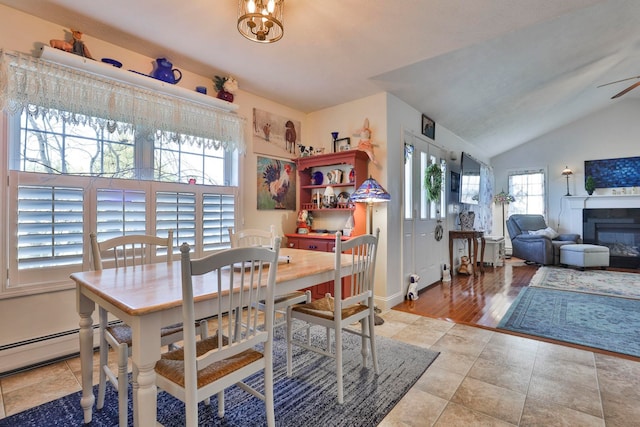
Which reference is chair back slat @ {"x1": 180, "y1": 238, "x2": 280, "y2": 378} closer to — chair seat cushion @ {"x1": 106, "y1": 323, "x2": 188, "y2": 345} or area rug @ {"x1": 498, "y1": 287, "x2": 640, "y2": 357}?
chair seat cushion @ {"x1": 106, "y1": 323, "x2": 188, "y2": 345}

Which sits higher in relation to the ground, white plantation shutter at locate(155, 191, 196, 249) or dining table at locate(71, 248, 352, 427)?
white plantation shutter at locate(155, 191, 196, 249)

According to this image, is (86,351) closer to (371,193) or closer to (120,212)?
(120,212)

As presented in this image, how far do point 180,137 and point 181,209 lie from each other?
673 millimetres

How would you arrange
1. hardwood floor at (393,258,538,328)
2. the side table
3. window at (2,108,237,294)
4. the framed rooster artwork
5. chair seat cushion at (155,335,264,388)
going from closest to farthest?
chair seat cushion at (155,335,264,388) < window at (2,108,237,294) < hardwood floor at (393,258,538,328) < the framed rooster artwork < the side table

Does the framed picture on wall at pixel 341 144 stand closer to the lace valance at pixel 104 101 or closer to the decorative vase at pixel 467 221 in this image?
the lace valance at pixel 104 101

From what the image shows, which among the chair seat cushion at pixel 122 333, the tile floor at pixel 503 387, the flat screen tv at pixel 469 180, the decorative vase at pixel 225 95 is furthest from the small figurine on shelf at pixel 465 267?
the chair seat cushion at pixel 122 333

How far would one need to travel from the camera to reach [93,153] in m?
2.47

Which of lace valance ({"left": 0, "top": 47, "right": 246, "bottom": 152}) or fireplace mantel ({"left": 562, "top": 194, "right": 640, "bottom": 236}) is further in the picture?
fireplace mantel ({"left": 562, "top": 194, "right": 640, "bottom": 236})

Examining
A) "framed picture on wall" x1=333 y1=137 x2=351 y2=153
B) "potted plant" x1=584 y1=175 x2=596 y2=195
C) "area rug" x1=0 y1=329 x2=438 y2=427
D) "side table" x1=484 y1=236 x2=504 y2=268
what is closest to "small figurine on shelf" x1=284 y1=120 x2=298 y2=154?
"framed picture on wall" x1=333 y1=137 x2=351 y2=153

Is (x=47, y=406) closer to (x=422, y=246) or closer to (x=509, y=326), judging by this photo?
(x=509, y=326)

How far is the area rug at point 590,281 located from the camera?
4199mm

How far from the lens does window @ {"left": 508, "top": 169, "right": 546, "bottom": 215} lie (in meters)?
7.36

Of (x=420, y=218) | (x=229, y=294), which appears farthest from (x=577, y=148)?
(x=229, y=294)

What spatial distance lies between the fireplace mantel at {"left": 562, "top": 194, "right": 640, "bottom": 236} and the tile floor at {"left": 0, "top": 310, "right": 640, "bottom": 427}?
19.1ft
